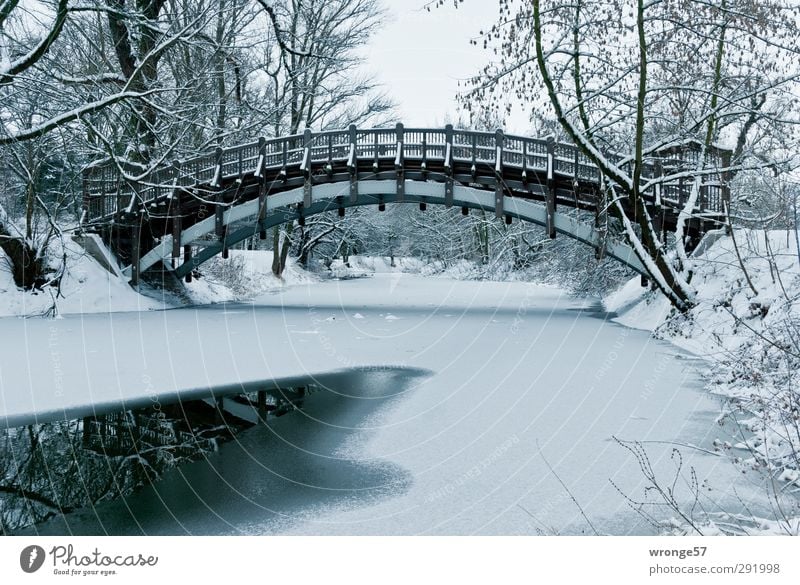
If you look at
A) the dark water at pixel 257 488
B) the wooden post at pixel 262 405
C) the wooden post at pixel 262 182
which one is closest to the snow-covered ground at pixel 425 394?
the dark water at pixel 257 488

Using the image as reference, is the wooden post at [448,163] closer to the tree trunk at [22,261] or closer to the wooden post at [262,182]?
the wooden post at [262,182]

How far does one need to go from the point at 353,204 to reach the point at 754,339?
42.8 ft

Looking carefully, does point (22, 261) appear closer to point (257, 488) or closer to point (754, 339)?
point (257, 488)

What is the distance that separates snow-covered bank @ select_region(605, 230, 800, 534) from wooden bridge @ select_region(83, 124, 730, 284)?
3506 millimetres

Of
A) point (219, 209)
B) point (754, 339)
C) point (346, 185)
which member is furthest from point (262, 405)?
point (219, 209)

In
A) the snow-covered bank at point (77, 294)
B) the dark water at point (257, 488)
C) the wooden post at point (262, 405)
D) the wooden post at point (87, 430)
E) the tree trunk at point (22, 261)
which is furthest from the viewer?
the tree trunk at point (22, 261)

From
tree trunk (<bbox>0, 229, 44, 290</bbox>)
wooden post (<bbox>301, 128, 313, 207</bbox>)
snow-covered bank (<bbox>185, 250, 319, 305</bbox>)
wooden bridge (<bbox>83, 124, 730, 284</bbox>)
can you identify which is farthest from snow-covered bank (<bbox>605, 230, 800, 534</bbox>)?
tree trunk (<bbox>0, 229, 44, 290</bbox>)

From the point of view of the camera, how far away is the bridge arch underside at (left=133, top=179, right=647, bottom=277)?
1667cm

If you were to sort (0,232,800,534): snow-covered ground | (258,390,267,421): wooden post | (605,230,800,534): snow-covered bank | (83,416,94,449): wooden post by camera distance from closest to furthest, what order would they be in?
(0,232,800,534): snow-covered ground → (605,230,800,534): snow-covered bank → (83,416,94,449): wooden post → (258,390,267,421): wooden post

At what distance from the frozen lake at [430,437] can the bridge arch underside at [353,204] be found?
191 inches

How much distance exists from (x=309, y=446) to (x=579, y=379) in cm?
396

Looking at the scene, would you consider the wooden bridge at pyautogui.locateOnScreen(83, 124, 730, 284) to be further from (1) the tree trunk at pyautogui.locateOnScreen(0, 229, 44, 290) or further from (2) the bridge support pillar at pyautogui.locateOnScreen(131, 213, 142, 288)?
(1) the tree trunk at pyautogui.locateOnScreen(0, 229, 44, 290)

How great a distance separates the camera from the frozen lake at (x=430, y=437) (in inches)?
142

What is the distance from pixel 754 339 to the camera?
706cm
